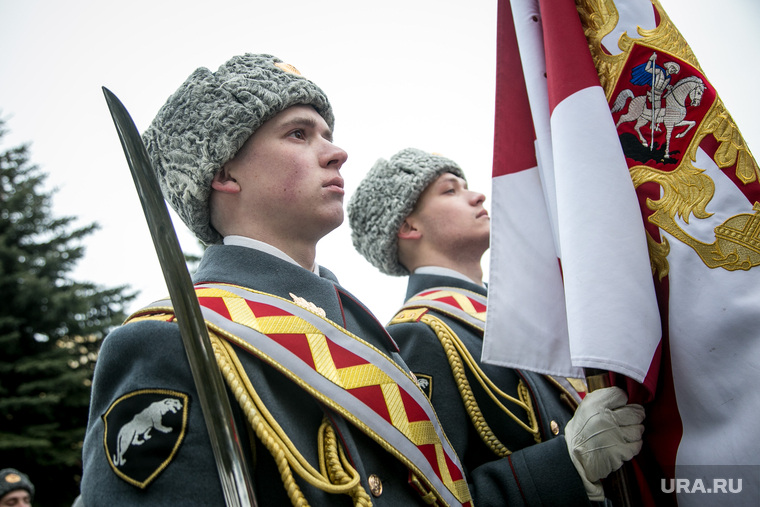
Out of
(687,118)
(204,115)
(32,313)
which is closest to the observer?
(687,118)

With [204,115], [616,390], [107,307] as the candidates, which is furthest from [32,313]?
[616,390]

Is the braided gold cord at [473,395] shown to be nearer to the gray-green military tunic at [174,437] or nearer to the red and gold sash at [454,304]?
the red and gold sash at [454,304]

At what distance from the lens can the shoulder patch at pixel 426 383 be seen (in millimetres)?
2678

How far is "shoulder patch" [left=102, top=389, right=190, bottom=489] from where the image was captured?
4.88 ft

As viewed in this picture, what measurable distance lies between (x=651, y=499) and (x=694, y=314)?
66 cm

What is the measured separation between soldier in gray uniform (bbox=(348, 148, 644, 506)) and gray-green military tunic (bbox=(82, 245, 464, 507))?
0.65 metres

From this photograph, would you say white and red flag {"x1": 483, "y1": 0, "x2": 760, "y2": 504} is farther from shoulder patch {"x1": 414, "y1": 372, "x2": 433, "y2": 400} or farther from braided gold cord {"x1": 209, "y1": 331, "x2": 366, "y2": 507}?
braided gold cord {"x1": 209, "y1": 331, "x2": 366, "y2": 507}

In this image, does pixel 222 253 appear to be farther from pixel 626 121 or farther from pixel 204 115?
pixel 626 121

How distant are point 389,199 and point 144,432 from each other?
2.66 metres

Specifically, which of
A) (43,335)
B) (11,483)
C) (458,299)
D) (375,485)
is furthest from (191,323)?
(43,335)

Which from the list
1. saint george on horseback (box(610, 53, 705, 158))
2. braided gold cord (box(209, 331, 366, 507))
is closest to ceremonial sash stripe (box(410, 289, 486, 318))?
saint george on horseback (box(610, 53, 705, 158))

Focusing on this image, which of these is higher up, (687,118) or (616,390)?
(687,118)

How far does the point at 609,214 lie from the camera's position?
205 centimetres

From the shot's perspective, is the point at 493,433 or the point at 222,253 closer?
the point at 222,253
